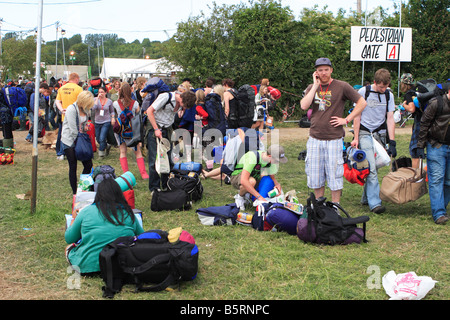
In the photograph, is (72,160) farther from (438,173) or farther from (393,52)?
(393,52)

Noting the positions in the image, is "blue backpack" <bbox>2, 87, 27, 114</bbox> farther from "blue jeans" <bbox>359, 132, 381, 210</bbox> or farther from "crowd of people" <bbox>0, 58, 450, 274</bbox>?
"blue jeans" <bbox>359, 132, 381, 210</bbox>

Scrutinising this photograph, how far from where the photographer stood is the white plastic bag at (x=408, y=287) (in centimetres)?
396

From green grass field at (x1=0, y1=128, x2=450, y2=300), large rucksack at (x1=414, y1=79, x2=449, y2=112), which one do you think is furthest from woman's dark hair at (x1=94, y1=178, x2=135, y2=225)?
large rucksack at (x1=414, y1=79, x2=449, y2=112)

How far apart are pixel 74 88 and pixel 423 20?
51.9 ft

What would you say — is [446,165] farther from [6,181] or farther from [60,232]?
[6,181]

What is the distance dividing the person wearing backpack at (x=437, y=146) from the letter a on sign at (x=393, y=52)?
13743 millimetres

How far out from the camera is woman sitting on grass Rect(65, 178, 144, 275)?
4.39 m

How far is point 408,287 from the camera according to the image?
400cm

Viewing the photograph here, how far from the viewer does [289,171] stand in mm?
10203

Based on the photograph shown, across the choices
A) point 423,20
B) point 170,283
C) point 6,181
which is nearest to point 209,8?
point 423,20

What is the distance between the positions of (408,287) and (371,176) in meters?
2.91

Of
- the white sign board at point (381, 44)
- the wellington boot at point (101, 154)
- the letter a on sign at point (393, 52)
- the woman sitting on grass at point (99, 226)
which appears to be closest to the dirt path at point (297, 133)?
the letter a on sign at point (393, 52)

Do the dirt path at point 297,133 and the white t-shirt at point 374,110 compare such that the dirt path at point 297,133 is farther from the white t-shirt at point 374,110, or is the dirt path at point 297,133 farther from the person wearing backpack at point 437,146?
the person wearing backpack at point 437,146
